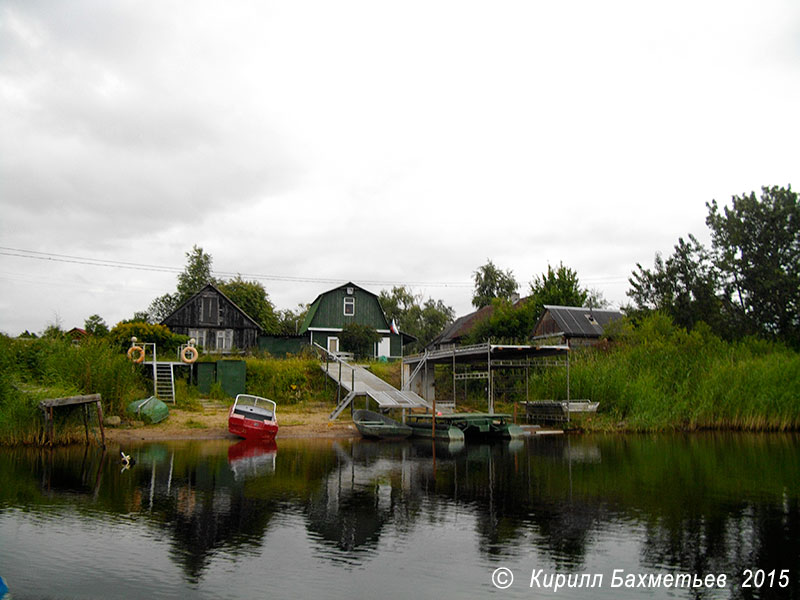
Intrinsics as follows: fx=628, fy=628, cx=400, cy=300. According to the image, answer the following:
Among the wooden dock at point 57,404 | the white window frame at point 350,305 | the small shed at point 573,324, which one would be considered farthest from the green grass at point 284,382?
the small shed at point 573,324

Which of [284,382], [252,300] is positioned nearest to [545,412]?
[284,382]

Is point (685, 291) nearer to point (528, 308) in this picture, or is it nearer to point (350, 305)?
point (528, 308)

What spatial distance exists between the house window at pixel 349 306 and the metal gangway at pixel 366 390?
41.4 feet

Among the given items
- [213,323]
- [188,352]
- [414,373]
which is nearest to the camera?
[414,373]

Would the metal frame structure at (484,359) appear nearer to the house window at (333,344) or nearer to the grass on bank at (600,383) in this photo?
the grass on bank at (600,383)

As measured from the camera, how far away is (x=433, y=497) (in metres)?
14.8

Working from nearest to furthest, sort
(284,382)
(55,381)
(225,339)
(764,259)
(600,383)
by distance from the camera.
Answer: (55,381) < (600,383) < (284,382) < (764,259) < (225,339)

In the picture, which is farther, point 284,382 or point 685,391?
point 284,382

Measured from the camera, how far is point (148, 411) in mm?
27766

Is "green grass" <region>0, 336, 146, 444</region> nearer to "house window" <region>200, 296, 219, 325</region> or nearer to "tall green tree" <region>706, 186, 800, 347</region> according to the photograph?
"house window" <region>200, 296, 219, 325</region>

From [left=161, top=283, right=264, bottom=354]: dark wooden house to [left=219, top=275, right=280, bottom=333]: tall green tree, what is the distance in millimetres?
11610

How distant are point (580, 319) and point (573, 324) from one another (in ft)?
5.23

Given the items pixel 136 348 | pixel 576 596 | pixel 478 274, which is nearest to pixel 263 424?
pixel 136 348

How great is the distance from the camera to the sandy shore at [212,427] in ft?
85.9
